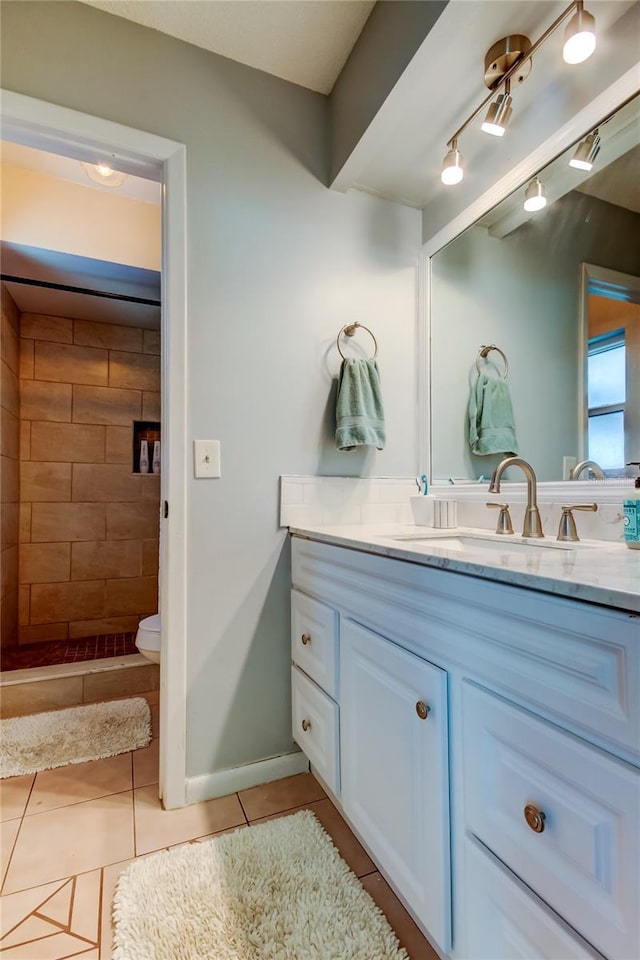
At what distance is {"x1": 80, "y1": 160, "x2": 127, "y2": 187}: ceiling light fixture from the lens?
188 centimetres

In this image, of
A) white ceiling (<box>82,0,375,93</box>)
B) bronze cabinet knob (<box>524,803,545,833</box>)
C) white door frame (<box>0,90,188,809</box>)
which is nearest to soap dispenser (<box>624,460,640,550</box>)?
bronze cabinet knob (<box>524,803,545,833</box>)

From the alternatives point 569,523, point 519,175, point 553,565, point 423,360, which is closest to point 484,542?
point 569,523

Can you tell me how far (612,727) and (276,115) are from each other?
75.7 inches

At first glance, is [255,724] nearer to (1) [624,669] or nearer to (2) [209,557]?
(2) [209,557]

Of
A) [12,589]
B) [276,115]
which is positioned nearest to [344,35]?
[276,115]

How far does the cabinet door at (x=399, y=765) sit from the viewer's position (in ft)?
2.51

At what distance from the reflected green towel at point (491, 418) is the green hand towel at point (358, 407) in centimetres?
35

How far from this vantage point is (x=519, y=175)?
1351 mm

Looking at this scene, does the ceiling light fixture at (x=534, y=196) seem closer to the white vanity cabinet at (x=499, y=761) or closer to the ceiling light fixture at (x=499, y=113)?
the ceiling light fixture at (x=499, y=113)

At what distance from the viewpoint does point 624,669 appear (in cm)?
49

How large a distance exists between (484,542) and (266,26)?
5.59 feet

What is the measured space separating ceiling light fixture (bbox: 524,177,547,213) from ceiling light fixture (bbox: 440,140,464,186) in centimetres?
22

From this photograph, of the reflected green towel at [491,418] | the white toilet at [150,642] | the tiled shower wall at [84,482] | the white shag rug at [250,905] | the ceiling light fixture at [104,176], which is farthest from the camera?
the tiled shower wall at [84,482]

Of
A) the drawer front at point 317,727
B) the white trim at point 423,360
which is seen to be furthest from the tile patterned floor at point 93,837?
the white trim at point 423,360
